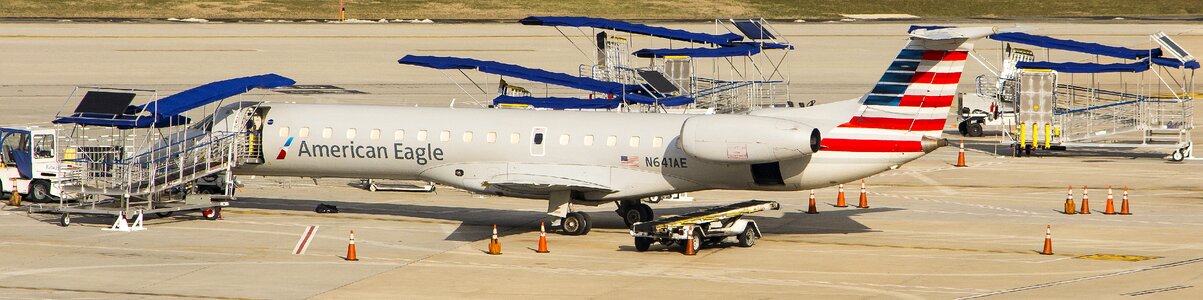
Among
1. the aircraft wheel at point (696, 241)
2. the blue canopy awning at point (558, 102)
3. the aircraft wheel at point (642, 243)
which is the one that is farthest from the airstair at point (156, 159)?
the blue canopy awning at point (558, 102)

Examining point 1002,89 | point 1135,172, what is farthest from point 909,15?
point 1135,172

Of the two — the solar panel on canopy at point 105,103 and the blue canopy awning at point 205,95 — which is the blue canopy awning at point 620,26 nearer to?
the blue canopy awning at point 205,95

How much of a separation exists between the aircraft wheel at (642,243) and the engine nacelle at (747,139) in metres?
2.67

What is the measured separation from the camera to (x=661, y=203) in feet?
153

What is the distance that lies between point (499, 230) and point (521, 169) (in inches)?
65.3

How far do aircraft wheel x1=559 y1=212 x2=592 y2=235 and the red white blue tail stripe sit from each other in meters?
5.88

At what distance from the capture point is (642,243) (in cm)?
3681

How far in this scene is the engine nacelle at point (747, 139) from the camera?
3734 centimetres

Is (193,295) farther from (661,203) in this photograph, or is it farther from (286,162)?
(661,203)

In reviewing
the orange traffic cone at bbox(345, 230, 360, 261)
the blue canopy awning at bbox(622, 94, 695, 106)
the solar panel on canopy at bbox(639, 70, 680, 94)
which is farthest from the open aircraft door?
the solar panel on canopy at bbox(639, 70, 680, 94)

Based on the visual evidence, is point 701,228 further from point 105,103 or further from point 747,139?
point 105,103

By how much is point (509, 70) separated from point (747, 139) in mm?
16835

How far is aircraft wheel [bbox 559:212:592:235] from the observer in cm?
3969

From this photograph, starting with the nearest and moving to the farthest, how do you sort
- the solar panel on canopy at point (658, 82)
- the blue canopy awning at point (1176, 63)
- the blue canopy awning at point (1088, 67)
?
the blue canopy awning at point (1176, 63), the blue canopy awning at point (1088, 67), the solar panel on canopy at point (658, 82)
